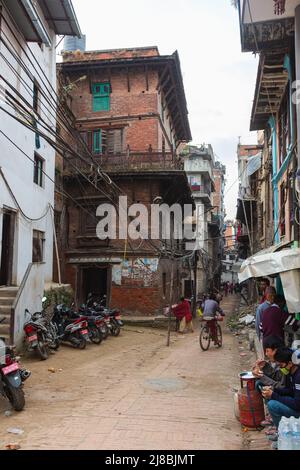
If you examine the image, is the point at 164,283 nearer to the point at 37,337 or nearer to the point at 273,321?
the point at 37,337

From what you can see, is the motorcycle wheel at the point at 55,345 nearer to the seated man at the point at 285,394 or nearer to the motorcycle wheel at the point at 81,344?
the motorcycle wheel at the point at 81,344

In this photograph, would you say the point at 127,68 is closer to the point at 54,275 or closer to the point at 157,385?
the point at 54,275

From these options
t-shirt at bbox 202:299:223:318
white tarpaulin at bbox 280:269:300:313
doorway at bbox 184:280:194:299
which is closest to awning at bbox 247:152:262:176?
doorway at bbox 184:280:194:299

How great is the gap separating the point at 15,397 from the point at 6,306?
478 cm

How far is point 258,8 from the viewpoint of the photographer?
8508 millimetres

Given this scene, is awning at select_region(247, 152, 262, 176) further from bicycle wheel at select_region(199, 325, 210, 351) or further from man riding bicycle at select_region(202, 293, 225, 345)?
bicycle wheel at select_region(199, 325, 210, 351)

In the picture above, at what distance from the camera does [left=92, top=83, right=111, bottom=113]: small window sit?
21266mm

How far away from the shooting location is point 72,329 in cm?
1211

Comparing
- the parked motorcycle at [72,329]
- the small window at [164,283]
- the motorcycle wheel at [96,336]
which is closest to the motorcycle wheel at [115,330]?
the motorcycle wheel at [96,336]

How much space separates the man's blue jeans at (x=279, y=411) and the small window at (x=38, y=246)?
37.9 ft

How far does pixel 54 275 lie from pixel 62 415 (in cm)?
1344

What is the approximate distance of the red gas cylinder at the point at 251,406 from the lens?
19.0 feet

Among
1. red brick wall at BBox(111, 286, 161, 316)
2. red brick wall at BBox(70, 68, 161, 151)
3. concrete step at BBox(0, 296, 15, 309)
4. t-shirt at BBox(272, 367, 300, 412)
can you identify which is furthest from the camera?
red brick wall at BBox(70, 68, 161, 151)

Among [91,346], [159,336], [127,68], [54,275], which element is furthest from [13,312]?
[127,68]
